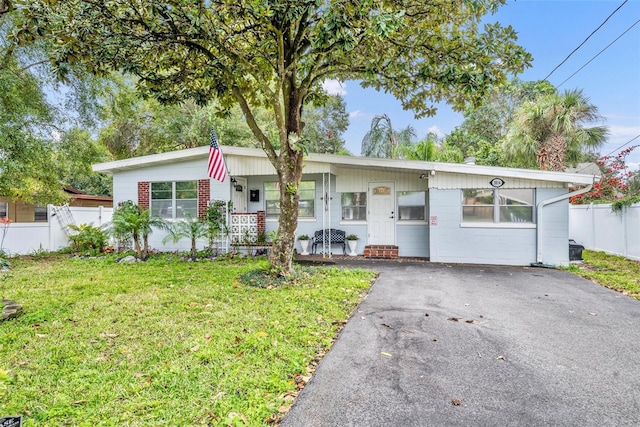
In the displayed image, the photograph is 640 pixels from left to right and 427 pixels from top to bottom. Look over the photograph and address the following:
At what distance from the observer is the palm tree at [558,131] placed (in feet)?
40.7

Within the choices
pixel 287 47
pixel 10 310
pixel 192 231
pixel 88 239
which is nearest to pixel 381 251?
pixel 192 231

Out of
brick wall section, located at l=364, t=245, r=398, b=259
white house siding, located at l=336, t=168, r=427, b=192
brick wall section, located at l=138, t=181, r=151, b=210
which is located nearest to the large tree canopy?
white house siding, located at l=336, t=168, r=427, b=192

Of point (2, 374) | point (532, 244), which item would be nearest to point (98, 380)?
point (2, 374)

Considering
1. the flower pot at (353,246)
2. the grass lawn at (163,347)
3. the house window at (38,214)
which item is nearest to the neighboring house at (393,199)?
the flower pot at (353,246)

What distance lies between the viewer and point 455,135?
2672 cm

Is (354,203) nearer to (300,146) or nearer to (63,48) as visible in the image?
(300,146)

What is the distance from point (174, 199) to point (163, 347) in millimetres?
8494

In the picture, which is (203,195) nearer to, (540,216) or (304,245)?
(304,245)

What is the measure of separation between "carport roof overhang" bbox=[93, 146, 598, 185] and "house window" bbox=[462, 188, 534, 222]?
0.51 meters

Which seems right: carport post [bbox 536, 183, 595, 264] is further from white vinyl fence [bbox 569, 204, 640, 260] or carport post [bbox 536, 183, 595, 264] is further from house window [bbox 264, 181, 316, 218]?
house window [bbox 264, 181, 316, 218]

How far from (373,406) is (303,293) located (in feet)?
10.4

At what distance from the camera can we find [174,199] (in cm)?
1120

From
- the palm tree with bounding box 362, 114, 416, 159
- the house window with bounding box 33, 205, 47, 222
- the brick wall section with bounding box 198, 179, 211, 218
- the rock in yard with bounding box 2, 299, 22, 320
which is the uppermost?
the palm tree with bounding box 362, 114, 416, 159

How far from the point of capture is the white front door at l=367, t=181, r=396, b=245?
1059 cm
